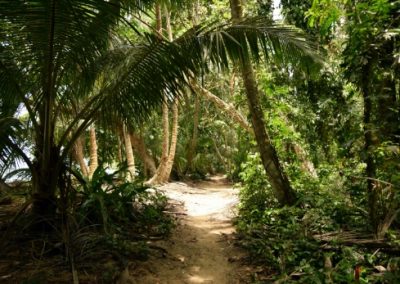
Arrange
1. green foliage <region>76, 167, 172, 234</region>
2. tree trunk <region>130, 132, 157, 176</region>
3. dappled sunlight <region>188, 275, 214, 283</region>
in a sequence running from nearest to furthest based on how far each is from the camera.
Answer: dappled sunlight <region>188, 275, 214, 283</region> < green foliage <region>76, 167, 172, 234</region> < tree trunk <region>130, 132, 157, 176</region>

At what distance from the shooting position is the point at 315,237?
4.23 metres

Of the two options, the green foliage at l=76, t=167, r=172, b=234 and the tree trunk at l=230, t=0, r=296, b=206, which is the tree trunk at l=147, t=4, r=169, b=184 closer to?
the green foliage at l=76, t=167, r=172, b=234

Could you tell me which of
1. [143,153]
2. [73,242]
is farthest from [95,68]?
[143,153]

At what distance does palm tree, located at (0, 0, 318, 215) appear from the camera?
371 centimetres

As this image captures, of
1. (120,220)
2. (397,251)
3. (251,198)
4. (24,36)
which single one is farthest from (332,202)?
(24,36)

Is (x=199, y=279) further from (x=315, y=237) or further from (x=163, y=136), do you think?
(x=163, y=136)

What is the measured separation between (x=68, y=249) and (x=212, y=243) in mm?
2211

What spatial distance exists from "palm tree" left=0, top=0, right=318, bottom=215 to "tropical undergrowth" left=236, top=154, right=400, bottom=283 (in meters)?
2.21

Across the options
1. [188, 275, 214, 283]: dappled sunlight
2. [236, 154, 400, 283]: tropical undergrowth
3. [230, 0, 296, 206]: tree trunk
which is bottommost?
[188, 275, 214, 283]: dappled sunlight

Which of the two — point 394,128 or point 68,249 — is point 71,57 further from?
point 394,128

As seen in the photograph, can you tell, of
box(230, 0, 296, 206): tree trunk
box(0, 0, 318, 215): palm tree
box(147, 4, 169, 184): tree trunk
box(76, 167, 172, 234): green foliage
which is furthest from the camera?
box(147, 4, 169, 184): tree trunk

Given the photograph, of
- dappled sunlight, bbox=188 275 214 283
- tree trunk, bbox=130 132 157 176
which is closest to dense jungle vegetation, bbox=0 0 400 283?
dappled sunlight, bbox=188 275 214 283

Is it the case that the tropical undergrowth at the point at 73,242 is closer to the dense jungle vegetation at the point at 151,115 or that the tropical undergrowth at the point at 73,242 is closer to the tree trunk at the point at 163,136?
the dense jungle vegetation at the point at 151,115

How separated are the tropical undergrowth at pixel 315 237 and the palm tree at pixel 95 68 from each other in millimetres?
2209
